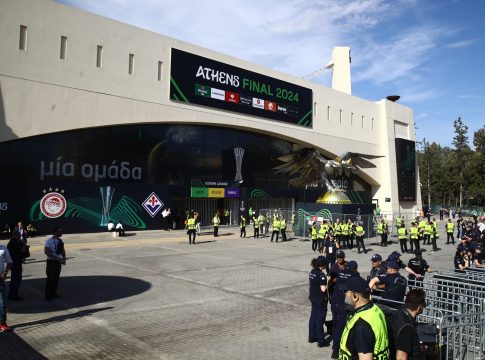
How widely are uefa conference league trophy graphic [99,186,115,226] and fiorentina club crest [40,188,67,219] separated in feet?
8.17

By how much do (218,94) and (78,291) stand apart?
2529cm

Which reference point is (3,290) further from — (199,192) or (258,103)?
(258,103)

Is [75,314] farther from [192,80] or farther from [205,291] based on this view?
[192,80]

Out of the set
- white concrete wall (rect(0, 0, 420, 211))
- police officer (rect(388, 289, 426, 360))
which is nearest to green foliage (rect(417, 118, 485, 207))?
white concrete wall (rect(0, 0, 420, 211))

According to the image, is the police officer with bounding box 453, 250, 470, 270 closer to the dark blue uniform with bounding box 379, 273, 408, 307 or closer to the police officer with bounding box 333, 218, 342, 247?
the dark blue uniform with bounding box 379, 273, 408, 307

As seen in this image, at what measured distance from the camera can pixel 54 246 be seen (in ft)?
32.9

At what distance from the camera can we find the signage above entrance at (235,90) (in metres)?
31.7

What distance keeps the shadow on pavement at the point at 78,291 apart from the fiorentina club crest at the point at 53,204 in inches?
537

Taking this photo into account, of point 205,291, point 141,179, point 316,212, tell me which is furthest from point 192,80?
point 205,291

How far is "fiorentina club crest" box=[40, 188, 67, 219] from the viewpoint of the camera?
24.8 m

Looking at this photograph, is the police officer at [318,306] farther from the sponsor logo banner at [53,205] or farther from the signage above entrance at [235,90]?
the signage above entrance at [235,90]

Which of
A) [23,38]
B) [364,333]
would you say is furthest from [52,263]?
[23,38]

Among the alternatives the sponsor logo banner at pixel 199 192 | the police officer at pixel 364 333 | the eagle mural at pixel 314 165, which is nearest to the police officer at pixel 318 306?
the police officer at pixel 364 333

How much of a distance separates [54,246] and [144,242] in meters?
13.6
